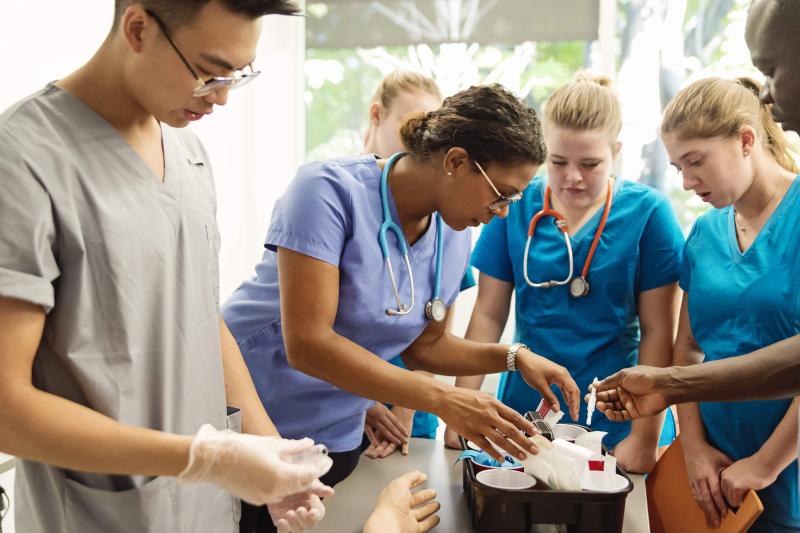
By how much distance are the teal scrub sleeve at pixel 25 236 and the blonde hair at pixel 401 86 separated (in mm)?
1603

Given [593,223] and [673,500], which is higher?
[593,223]

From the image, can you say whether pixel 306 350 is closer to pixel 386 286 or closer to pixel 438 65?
pixel 386 286

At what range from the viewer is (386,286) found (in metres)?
1.59

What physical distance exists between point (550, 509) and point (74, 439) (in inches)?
33.0

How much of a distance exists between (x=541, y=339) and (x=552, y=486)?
0.76m

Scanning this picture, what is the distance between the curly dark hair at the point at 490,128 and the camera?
1.52 m

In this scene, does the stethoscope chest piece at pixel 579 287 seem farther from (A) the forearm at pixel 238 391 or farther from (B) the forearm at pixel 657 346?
(A) the forearm at pixel 238 391

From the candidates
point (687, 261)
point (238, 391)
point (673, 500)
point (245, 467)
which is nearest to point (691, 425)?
point (673, 500)

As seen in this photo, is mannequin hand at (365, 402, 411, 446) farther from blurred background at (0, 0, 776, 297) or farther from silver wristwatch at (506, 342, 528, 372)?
blurred background at (0, 0, 776, 297)

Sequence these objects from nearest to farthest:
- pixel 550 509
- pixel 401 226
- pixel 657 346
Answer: pixel 550 509 < pixel 401 226 < pixel 657 346

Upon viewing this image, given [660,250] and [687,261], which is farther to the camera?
[660,250]

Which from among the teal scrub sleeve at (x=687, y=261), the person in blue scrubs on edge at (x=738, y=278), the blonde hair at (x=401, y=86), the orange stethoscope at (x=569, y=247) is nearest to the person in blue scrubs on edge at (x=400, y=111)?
the blonde hair at (x=401, y=86)

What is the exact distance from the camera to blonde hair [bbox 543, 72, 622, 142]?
78.4 inches

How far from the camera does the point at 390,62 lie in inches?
166
